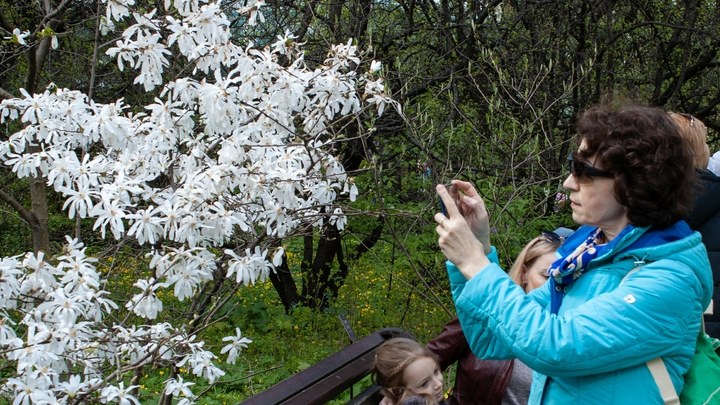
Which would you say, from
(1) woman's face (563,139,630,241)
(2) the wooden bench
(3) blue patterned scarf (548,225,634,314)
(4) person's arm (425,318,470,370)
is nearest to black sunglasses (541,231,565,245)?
(4) person's arm (425,318,470,370)

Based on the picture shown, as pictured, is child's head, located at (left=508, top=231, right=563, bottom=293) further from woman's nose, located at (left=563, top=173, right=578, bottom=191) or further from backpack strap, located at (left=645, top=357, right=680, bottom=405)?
backpack strap, located at (left=645, top=357, right=680, bottom=405)

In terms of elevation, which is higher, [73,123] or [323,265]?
[73,123]

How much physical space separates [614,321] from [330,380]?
124 centimetres

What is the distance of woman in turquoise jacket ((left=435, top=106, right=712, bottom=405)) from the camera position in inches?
48.7

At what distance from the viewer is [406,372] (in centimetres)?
235

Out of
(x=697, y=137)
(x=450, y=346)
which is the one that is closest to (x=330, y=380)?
(x=450, y=346)

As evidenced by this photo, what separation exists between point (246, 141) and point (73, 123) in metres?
0.83

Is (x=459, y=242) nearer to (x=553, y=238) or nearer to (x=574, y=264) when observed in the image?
(x=574, y=264)

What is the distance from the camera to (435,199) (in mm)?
4336

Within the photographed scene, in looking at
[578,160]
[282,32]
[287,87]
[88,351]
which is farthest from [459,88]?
[578,160]

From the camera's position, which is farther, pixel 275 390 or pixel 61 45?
pixel 61 45

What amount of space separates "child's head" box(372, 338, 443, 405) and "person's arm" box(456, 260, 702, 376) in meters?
1.11

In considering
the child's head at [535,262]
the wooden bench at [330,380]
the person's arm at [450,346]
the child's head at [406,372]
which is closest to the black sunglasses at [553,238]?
the child's head at [535,262]

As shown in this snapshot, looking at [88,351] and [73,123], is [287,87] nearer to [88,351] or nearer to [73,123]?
[73,123]
